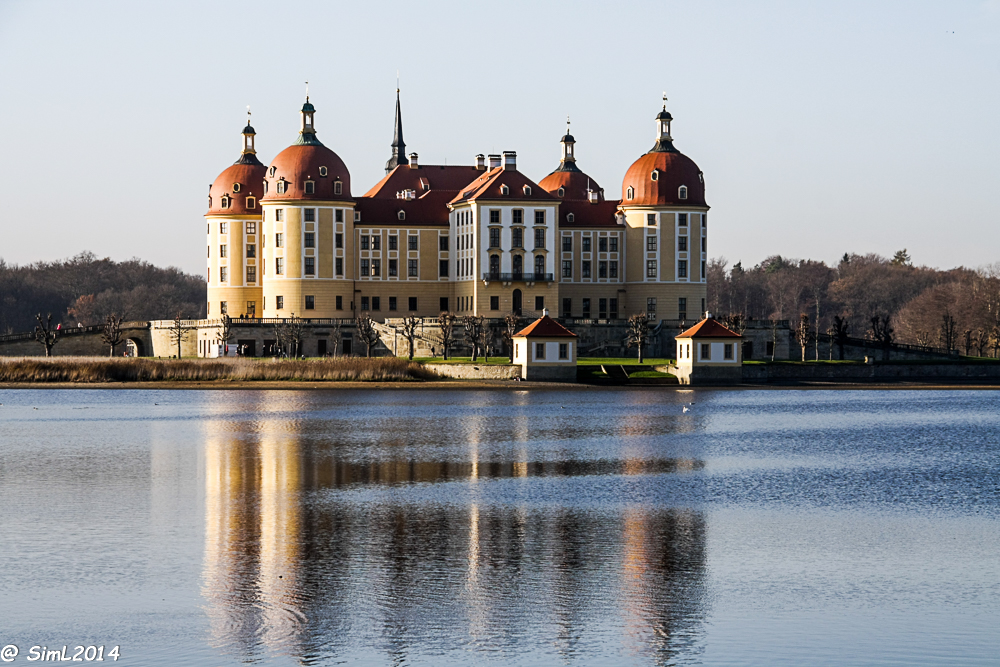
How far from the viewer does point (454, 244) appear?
9525cm

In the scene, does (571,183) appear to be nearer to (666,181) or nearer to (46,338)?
(666,181)

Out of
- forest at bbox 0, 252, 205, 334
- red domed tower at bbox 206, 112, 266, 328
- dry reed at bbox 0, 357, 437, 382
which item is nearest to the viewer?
dry reed at bbox 0, 357, 437, 382

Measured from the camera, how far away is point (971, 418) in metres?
55.6

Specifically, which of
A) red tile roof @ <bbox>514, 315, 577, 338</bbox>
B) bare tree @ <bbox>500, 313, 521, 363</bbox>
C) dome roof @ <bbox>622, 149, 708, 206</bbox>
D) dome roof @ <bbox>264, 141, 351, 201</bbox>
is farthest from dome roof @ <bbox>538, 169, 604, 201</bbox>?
red tile roof @ <bbox>514, 315, 577, 338</bbox>

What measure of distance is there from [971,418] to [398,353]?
40.0 m

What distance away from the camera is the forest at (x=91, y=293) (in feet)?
446

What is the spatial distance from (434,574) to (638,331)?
209 ft

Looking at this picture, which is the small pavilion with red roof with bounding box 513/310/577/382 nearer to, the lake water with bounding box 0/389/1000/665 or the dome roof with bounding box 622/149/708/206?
the dome roof with bounding box 622/149/708/206

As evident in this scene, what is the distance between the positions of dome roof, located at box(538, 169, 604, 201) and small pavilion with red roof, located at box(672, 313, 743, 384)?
100ft

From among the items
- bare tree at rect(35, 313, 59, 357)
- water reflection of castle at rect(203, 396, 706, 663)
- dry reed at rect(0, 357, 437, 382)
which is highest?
bare tree at rect(35, 313, 59, 357)

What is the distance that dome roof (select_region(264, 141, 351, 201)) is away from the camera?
3605 inches

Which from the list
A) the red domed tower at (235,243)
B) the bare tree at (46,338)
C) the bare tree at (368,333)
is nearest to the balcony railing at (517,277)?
the bare tree at (368,333)

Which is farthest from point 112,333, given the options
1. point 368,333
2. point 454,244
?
point 454,244

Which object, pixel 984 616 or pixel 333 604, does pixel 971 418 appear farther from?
pixel 333 604
